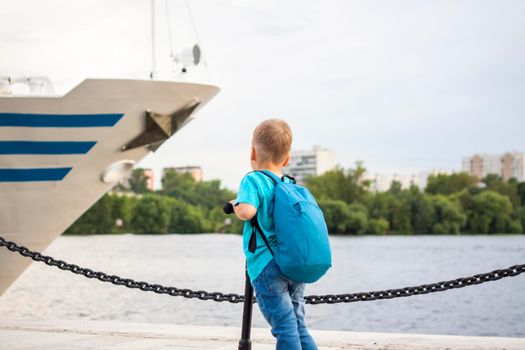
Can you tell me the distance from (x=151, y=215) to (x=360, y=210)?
25.0 m

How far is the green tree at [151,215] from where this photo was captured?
4476 inches

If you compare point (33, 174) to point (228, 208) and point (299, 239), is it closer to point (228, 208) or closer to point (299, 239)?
point (228, 208)

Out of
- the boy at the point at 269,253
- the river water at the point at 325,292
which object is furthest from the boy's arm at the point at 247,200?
the river water at the point at 325,292


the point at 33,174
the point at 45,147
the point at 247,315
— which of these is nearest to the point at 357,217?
the point at 33,174

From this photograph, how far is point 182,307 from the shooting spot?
1190 inches

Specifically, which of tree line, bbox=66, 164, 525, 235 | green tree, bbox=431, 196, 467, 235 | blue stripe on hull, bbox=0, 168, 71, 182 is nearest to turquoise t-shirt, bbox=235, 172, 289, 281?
blue stripe on hull, bbox=0, 168, 71, 182

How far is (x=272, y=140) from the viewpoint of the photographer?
14.1ft

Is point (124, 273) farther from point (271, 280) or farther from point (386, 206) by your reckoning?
point (386, 206)

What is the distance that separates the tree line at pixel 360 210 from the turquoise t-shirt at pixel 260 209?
98.3m

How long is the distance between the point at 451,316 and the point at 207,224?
87.2 meters

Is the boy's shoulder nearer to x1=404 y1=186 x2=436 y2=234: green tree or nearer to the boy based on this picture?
the boy

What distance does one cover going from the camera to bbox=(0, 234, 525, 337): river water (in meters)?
28.2

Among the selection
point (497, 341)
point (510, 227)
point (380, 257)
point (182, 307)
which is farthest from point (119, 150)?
point (510, 227)

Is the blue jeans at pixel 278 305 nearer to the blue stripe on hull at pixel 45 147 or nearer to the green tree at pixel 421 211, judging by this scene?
the blue stripe on hull at pixel 45 147
